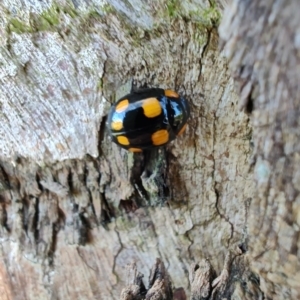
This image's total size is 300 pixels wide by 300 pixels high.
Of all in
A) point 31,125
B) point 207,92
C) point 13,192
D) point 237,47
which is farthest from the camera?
point 13,192

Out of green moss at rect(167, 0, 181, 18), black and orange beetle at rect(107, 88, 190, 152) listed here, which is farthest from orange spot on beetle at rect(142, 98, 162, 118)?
green moss at rect(167, 0, 181, 18)

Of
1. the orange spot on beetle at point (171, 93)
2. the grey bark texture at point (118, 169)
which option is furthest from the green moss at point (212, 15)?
the orange spot on beetle at point (171, 93)

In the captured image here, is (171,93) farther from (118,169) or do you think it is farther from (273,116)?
(273,116)

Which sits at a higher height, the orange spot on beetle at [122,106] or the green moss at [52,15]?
the green moss at [52,15]

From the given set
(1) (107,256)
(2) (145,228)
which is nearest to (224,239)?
(2) (145,228)

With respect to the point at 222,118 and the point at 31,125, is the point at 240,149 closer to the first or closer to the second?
the point at 222,118

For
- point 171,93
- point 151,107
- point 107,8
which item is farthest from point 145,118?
point 107,8

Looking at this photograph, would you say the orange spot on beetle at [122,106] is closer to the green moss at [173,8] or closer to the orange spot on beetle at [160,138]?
the orange spot on beetle at [160,138]
